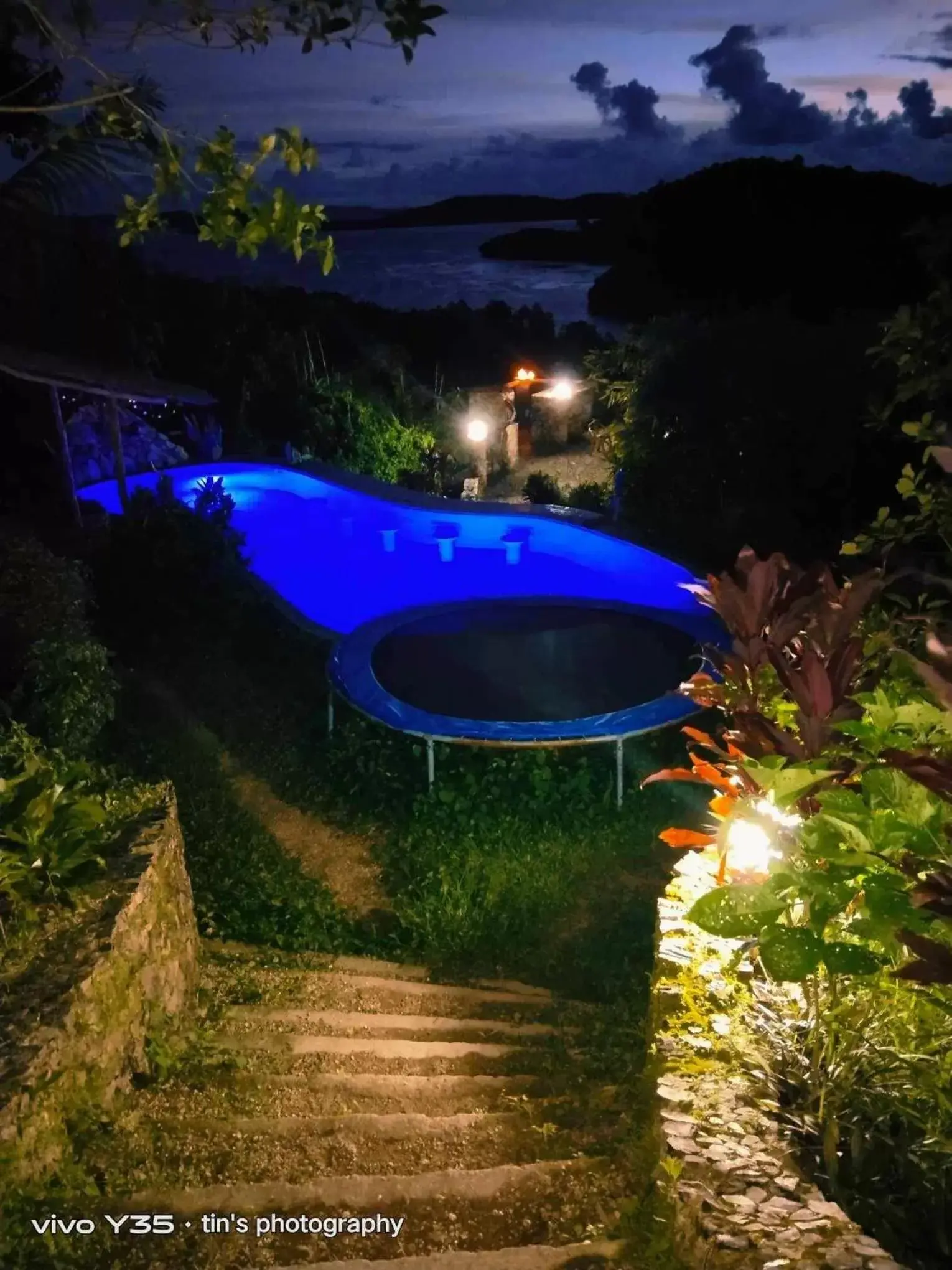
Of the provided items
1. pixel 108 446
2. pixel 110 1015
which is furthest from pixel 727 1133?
pixel 108 446

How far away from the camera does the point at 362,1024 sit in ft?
13.5

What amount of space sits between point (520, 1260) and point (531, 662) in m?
5.99

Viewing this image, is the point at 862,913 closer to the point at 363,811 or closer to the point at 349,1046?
the point at 349,1046

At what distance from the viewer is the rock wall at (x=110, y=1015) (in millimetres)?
2686

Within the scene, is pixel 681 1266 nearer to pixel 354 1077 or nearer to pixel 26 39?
pixel 354 1077

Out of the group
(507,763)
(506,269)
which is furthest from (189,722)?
(506,269)

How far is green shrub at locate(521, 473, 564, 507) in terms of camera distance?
13523 mm

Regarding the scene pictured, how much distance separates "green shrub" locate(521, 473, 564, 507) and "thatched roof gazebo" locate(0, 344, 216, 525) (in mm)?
4472

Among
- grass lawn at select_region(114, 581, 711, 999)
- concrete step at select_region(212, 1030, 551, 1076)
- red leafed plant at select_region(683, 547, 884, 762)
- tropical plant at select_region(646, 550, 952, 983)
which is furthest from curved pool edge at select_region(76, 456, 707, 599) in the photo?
concrete step at select_region(212, 1030, 551, 1076)

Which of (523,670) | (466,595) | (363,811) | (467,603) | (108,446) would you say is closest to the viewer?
(363,811)

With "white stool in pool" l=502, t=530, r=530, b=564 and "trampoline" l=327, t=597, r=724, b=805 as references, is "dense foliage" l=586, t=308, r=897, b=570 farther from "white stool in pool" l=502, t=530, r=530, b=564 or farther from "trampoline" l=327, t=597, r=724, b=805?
"trampoline" l=327, t=597, r=724, b=805

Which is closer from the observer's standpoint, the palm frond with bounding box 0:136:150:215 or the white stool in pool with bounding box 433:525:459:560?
the palm frond with bounding box 0:136:150:215

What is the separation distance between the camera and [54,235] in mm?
11133

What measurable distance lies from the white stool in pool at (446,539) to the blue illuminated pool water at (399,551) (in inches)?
0.5
